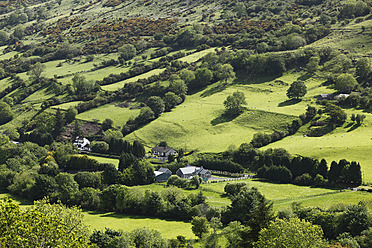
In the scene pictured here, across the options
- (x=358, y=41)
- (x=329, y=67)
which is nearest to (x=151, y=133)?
(x=329, y=67)

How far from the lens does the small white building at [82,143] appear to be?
132 metres

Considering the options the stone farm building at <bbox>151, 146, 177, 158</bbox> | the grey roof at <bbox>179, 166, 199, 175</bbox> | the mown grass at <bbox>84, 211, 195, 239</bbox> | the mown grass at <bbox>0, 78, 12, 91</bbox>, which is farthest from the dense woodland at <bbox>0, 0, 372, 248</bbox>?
the stone farm building at <bbox>151, 146, 177, 158</bbox>

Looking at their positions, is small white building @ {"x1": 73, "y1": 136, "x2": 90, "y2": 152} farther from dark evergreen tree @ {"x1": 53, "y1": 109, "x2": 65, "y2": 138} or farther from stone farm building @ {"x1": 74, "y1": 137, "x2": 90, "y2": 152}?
dark evergreen tree @ {"x1": 53, "y1": 109, "x2": 65, "y2": 138}

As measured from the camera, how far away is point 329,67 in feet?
502

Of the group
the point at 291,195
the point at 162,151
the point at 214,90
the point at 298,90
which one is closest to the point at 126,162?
the point at 162,151

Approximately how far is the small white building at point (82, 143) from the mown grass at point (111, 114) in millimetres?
12361

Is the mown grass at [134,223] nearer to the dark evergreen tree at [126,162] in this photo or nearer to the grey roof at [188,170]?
the dark evergreen tree at [126,162]

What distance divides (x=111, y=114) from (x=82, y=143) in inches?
805

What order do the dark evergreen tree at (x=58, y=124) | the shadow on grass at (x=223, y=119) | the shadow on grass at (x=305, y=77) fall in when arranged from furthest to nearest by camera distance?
the shadow on grass at (x=305, y=77) < the dark evergreen tree at (x=58, y=124) < the shadow on grass at (x=223, y=119)

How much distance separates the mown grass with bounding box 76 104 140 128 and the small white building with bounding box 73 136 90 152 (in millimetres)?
12361

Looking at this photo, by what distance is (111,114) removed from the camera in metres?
149

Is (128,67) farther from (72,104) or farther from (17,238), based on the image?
(17,238)

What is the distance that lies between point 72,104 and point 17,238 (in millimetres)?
139523

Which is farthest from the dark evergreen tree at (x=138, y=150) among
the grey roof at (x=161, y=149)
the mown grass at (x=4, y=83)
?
the mown grass at (x=4, y=83)
